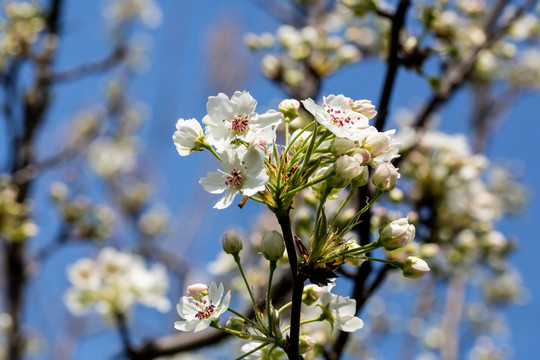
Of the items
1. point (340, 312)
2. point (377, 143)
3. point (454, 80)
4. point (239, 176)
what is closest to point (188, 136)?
point (239, 176)

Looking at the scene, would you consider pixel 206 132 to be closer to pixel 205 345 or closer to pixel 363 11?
pixel 363 11

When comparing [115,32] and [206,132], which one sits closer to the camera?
[206,132]

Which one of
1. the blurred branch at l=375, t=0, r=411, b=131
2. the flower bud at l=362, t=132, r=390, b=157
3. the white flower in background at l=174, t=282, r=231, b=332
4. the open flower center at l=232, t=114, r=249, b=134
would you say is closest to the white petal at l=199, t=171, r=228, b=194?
the open flower center at l=232, t=114, r=249, b=134

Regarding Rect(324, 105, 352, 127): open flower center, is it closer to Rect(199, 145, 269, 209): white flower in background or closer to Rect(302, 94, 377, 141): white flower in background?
Rect(302, 94, 377, 141): white flower in background

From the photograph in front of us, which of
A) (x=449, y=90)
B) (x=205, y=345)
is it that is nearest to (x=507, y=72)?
(x=449, y=90)

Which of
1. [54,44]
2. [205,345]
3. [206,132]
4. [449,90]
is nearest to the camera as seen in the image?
[206,132]

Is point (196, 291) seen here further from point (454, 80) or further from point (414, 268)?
point (454, 80)
